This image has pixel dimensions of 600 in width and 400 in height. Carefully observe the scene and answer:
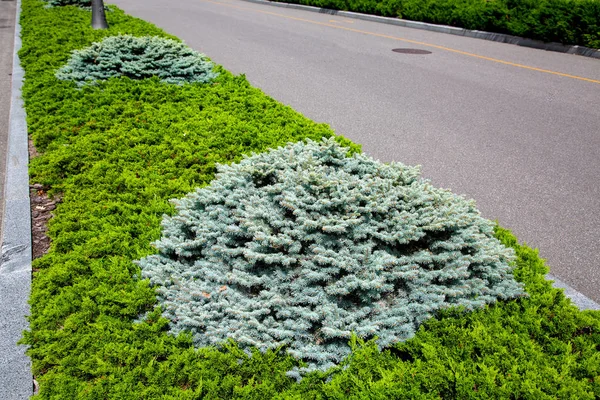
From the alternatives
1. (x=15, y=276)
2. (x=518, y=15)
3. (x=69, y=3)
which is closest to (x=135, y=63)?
(x=15, y=276)

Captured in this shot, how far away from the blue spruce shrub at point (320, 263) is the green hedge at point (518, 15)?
11279 millimetres

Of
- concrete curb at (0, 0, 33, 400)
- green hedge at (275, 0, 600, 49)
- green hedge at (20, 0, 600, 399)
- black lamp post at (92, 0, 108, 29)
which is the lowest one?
concrete curb at (0, 0, 33, 400)

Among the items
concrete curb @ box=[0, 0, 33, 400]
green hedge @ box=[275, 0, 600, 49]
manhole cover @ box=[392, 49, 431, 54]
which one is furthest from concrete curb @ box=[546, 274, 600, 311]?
green hedge @ box=[275, 0, 600, 49]

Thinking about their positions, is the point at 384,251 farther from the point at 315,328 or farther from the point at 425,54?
the point at 425,54

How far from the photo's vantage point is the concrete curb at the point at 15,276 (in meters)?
2.51

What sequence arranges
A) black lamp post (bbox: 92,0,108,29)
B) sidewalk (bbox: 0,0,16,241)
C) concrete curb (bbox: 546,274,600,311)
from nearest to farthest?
concrete curb (bbox: 546,274,600,311)
sidewalk (bbox: 0,0,16,241)
black lamp post (bbox: 92,0,108,29)

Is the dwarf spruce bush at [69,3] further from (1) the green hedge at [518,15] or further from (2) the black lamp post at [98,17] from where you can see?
(1) the green hedge at [518,15]

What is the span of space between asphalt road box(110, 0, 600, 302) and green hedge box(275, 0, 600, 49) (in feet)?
2.63

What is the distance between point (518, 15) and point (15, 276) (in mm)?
14284

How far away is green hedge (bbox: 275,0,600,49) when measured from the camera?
1163 cm

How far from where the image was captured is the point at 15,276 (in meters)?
3.28

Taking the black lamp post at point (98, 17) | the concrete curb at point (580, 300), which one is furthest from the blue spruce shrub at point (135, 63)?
the concrete curb at point (580, 300)

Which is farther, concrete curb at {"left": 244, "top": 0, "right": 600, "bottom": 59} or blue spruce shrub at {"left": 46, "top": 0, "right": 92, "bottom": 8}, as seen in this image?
blue spruce shrub at {"left": 46, "top": 0, "right": 92, "bottom": 8}

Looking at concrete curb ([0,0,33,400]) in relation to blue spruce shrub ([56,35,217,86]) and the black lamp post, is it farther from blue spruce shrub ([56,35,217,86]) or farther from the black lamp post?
the black lamp post
